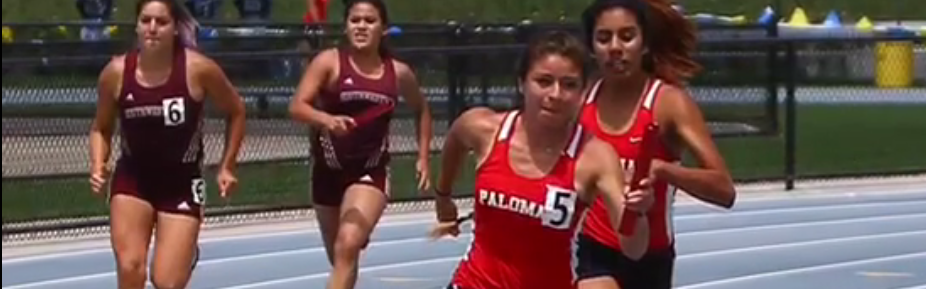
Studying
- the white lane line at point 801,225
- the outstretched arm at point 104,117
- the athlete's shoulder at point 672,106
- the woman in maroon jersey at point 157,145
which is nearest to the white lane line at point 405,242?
the white lane line at point 801,225

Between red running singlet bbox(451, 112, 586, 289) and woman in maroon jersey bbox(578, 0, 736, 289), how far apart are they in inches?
14.2

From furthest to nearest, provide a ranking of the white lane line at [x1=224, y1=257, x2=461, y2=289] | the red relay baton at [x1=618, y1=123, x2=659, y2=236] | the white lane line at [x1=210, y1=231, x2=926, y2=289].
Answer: the white lane line at [x1=210, y1=231, x2=926, y2=289] < the white lane line at [x1=224, y1=257, x2=461, y2=289] < the red relay baton at [x1=618, y1=123, x2=659, y2=236]

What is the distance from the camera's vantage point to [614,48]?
6.94 meters

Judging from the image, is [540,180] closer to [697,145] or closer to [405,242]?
[697,145]

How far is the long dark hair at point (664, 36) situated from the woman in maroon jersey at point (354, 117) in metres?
3.30

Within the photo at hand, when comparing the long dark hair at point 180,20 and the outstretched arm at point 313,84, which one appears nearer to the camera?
the long dark hair at point 180,20

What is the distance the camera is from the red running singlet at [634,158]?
23.0 ft

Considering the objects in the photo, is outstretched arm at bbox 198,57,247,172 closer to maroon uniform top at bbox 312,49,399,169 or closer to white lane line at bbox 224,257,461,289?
maroon uniform top at bbox 312,49,399,169

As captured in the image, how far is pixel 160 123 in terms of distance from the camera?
936 centimetres

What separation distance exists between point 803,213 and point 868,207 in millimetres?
727

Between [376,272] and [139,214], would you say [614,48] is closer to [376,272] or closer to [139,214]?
[139,214]

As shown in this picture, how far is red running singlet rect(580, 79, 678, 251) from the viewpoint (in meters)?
7.02

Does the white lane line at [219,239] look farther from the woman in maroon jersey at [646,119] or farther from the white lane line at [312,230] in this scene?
the woman in maroon jersey at [646,119]


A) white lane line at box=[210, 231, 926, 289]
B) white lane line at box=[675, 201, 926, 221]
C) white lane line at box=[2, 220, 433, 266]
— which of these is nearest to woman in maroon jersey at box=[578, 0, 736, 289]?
white lane line at box=[210, 231, 926, 289]
